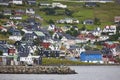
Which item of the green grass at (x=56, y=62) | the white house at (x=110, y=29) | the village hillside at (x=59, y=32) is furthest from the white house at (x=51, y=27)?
the green grass at (x=56, y=62)

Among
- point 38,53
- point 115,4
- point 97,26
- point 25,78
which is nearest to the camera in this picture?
point 25,78

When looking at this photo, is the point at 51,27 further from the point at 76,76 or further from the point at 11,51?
the point at 76,76

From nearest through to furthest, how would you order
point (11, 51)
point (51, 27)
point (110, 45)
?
point (11, 51)
point (110, 45)
point (51, 27)

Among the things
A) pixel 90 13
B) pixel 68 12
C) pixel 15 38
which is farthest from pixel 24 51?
pixel 90 13

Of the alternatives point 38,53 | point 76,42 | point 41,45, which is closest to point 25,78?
point 38,53

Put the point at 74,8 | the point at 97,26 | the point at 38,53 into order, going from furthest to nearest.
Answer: the point at 74,8 < the point at 97,26 < the point at 38,53

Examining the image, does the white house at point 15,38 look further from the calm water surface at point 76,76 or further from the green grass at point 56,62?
the calm water surface at point 76,76

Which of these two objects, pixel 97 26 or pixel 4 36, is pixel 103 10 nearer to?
pixel 97 26
